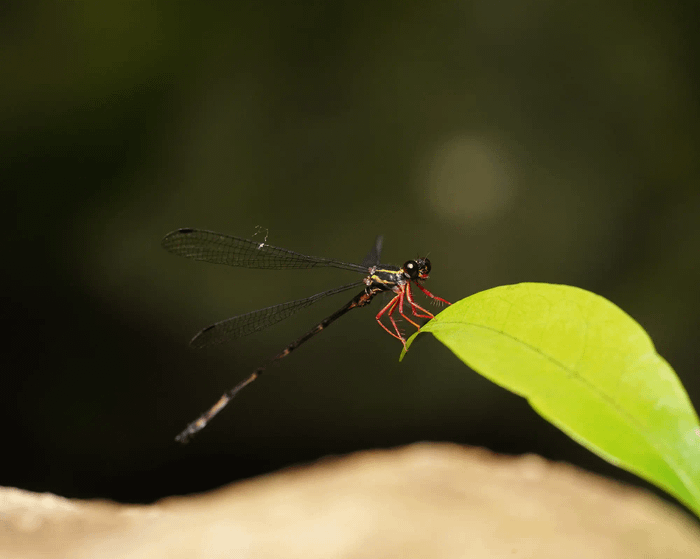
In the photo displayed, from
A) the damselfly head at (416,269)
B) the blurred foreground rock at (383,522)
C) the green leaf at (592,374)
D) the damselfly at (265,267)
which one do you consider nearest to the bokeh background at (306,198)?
the blurred foreground rock at (383,522)

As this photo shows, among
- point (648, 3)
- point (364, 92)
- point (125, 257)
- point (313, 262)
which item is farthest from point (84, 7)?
point (648, 3)

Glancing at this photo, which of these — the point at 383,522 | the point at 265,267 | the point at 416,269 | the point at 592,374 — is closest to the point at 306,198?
the point at 265,267

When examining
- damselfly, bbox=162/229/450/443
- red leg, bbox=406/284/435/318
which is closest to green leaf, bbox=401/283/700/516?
red leg, bbox=406/284/435/318

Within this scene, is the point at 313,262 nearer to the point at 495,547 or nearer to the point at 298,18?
the point at 495,547

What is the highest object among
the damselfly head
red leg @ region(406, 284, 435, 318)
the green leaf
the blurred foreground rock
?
the green leaf

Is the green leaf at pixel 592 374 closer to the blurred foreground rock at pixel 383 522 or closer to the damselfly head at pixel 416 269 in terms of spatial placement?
the damselfly head at pixel 416 269

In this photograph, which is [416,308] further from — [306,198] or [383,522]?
[306,198]

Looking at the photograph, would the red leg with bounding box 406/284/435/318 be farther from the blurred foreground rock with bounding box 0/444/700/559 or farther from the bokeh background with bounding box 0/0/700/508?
the bokeh background with bounding box 0/0/700/508
